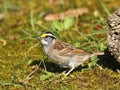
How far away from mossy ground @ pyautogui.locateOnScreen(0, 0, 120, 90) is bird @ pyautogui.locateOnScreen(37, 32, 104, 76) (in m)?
0.19

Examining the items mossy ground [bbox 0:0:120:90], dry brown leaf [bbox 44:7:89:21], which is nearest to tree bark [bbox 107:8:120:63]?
mossy ground [bbox 0:0:120:90]

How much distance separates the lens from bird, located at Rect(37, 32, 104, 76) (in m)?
6.53

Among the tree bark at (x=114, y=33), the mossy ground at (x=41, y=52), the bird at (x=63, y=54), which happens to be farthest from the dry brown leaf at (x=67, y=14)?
the tree bark at (x=114, y=33)

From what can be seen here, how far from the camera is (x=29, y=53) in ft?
24.9

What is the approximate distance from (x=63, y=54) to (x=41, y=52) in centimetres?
113

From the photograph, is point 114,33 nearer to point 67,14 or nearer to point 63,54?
point 63,54

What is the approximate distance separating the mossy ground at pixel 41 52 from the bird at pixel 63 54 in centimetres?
19

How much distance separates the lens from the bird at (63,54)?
21.4 feet

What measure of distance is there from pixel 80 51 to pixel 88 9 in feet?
9.88

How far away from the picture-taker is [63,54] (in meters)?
6.57

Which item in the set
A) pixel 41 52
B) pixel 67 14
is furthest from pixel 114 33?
pixel 67 14

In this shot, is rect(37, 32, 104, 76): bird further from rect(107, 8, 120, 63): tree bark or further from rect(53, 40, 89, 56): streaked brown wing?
rect(107, 8, 120, 63): tree bark

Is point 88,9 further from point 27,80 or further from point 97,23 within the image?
point 27,80

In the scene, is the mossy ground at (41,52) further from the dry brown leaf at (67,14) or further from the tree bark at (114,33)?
the tree bark at (114,33)
